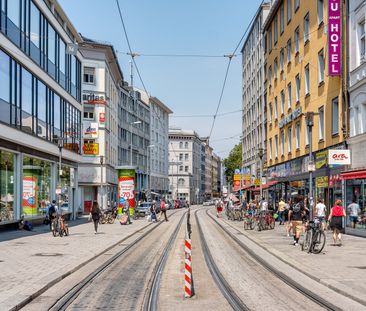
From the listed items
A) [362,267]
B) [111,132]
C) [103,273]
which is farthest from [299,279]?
[111,132]

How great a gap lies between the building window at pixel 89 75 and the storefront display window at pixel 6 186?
36844 mm

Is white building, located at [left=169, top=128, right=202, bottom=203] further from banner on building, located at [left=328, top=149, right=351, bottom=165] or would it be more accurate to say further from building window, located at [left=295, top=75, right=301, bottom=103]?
banner on building, located at [left=328, top=149, right=351, bottom=165]

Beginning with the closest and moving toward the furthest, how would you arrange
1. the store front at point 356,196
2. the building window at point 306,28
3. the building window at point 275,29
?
the store front at point 356,196
the building window at point 306,28
the building window at point 275,29

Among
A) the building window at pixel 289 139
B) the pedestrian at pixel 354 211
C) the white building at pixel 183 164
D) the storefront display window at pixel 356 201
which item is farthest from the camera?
the white building at pixel 183 164

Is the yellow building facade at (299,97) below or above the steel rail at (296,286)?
above

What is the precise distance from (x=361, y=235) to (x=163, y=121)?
326 feet

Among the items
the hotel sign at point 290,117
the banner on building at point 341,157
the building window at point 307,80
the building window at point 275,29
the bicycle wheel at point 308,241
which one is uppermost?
the building window at point 275,29

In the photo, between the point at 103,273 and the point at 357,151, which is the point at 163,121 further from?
the point at 103,273

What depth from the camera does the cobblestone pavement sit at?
11164 mm

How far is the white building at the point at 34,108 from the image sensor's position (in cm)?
2755

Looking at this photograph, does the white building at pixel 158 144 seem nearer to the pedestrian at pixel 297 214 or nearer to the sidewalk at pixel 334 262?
the sidewalk at pixel 334 262

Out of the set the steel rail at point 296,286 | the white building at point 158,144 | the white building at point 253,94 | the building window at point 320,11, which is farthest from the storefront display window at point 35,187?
the white building at point 158,144

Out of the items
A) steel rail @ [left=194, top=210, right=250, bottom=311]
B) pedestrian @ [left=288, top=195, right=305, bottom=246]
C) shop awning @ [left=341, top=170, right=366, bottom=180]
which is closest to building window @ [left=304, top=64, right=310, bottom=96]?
shop awning @ [left=341, top=170, right=366, bottom=180]

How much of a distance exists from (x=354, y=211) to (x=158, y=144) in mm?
90416
